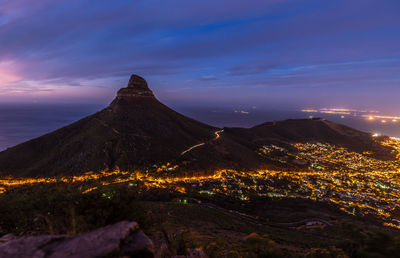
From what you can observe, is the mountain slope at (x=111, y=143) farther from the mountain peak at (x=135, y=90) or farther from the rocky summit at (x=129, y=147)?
the mountain peak at (x=135, y=90)

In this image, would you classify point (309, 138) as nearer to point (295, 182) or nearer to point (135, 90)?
point (295, 182)

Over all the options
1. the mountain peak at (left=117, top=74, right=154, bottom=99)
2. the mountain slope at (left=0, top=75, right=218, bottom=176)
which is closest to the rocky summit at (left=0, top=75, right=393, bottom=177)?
the mountain slope at (left=0, top=75, right=218, bottom=176)

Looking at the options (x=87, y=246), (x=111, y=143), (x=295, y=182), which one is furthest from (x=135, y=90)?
(x=87, y=246)

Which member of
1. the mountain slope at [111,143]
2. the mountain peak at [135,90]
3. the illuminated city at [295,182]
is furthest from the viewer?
the mountain peak at [135,90]

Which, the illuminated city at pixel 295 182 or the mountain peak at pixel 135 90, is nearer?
the illuminated city at pixel 295 182

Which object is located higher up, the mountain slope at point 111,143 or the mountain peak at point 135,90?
the mountain peak at point 135,90

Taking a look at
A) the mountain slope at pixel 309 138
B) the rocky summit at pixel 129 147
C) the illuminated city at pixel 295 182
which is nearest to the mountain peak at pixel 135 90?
the rocky summit at pixel 129 147

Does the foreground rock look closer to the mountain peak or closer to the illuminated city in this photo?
Result: the illuminated city

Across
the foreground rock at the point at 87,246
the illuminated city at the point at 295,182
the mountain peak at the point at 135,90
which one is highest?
the mountain peak at the point at 135,90
